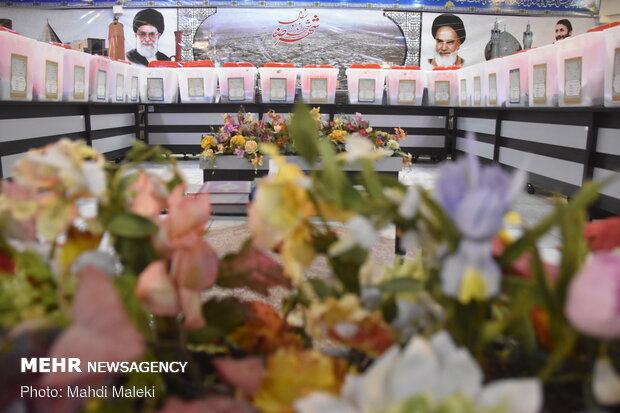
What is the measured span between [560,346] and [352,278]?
13 cm

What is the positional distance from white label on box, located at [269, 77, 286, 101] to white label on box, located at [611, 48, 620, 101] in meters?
3.88

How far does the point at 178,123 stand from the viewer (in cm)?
628

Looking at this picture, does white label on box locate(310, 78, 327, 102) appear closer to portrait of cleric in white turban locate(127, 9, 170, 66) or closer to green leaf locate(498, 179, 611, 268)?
portrait of cleric in white turban locate(127, 9, 170, 66)

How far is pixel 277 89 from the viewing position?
598cm

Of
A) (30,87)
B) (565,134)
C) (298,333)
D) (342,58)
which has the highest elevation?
(342,58)

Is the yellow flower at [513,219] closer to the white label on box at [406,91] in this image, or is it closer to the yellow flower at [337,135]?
the yellow flower at [337,135]

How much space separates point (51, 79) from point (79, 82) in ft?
1.86

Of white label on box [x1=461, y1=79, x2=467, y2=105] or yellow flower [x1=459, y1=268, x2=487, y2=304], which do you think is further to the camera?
white label on box [x1=461, y1=79, x2=467, y2=105]

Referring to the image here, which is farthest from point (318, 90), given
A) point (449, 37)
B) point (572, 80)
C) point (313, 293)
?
point (313, 293)

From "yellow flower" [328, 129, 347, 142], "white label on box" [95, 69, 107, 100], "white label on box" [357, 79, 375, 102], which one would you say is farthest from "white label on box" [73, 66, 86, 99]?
"white label on box" [357, 79, 375, 102]

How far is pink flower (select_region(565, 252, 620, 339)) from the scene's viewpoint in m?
0.21

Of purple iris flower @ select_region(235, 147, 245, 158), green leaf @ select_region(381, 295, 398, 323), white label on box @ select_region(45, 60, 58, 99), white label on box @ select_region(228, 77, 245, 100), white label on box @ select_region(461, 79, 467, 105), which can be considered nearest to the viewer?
green leaf @ select_region(381, 295, 398, 323)

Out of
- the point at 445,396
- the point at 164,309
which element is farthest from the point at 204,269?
the point at 445,396

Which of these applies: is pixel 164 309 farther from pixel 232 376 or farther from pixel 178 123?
pixel 178 123
